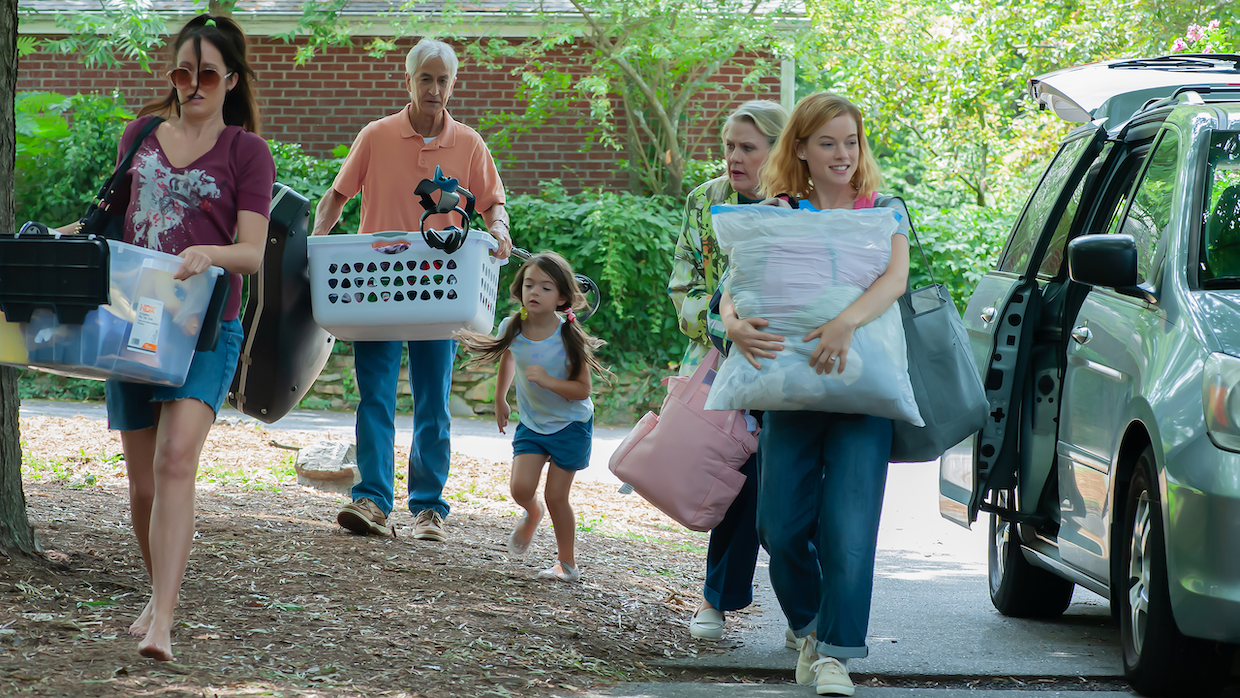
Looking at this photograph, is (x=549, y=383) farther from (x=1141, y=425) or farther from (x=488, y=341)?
(x=1141, y=425)

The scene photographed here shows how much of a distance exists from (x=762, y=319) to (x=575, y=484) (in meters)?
5.69

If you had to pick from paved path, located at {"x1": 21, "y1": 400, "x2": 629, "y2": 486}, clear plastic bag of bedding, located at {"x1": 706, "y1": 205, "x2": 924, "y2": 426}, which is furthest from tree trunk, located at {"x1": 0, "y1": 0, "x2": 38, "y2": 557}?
paved path, located at {"x1": 21, "y1": 400, "x2": 629, "y2": 486}

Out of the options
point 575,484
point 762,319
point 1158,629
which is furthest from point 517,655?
point 575,484

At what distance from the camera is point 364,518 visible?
5.86m

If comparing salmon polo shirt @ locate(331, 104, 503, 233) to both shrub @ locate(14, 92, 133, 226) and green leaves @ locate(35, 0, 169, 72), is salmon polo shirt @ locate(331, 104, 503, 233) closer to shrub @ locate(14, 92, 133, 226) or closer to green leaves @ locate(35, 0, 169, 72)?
shrub @ locate(14, 92, 133, 226)

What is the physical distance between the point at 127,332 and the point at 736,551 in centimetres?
235

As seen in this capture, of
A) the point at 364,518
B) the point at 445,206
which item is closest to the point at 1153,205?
the point at 445,206

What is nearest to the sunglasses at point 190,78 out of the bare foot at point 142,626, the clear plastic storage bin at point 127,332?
the clear plastic storage bin at point 127,332

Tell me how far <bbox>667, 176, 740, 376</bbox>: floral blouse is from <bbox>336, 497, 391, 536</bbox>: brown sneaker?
6.09ft

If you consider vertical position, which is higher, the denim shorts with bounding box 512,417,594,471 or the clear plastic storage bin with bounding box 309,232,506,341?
the clear plastic storage bin with bounding box 309,232,506,341

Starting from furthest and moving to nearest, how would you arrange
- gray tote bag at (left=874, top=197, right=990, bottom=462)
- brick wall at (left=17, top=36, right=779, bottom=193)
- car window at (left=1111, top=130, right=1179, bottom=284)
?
brick wall at (left=17, top=36, right=779, bottom=193) < car window at (left=1111, top=130, right=1179, bottom=284) < gray tote bag at (left=874, top=197, right=990, bottom=462)

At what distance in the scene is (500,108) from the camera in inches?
649

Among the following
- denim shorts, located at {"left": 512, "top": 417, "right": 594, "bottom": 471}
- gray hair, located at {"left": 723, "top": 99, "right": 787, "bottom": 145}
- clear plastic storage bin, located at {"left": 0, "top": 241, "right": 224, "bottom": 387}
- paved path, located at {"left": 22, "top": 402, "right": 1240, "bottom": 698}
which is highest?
gray hair, located at {"left": 723, "top": 99, "right": 787, "bottom": 145}

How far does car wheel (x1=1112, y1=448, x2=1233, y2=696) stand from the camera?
3848 mm
